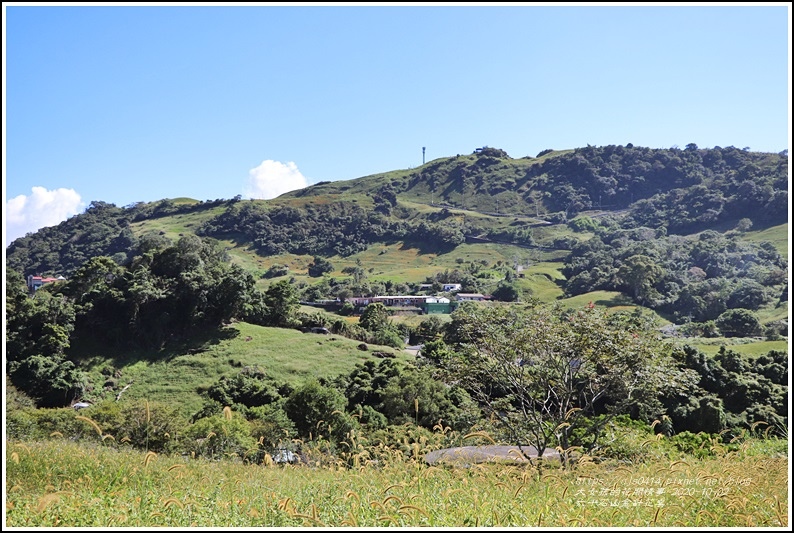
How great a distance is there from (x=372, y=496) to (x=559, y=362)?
274 inches

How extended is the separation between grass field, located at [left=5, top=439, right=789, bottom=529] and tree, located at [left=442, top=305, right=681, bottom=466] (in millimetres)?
4587

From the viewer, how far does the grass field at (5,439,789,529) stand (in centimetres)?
346

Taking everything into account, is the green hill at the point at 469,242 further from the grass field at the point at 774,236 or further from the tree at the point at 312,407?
the tree at the point at 312,407

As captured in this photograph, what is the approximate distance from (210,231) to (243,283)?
73483mm

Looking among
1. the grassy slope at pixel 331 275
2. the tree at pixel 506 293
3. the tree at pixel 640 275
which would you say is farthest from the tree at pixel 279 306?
the tree at pixel 640 275

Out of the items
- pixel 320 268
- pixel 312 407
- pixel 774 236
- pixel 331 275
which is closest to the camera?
pixel 312 407

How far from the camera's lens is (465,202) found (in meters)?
149

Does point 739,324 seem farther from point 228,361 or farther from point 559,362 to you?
point 559,362

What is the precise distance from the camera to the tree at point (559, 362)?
32.9 ft

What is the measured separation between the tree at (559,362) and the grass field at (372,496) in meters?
4.59

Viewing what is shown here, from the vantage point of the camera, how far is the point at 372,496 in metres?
4.04

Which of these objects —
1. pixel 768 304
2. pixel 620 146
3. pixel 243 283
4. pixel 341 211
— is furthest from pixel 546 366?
pixel 620 146

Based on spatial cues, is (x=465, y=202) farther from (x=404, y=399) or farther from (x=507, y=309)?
(x=507, y=309)

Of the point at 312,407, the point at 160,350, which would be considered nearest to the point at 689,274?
the point at 160,350
